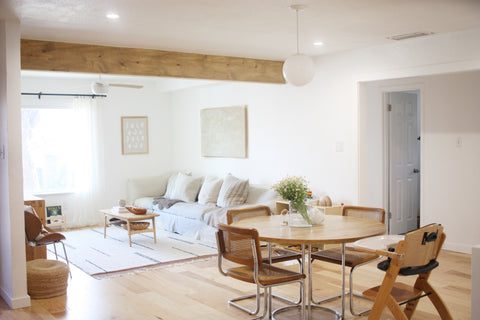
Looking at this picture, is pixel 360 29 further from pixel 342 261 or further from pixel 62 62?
pixel 62 62

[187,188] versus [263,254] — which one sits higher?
[187,188]

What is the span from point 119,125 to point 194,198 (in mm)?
2015

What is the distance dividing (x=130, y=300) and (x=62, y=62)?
2.33 metres

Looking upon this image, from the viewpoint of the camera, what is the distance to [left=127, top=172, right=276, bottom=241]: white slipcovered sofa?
22.1 ft

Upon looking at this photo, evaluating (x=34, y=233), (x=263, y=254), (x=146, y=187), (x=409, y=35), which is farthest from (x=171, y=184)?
(x=409, y=35)

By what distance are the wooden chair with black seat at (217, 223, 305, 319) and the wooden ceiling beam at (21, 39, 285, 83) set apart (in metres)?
2.42

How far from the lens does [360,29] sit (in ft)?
14.7

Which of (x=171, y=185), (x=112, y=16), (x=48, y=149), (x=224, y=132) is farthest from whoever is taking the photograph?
(x=171, y=185)

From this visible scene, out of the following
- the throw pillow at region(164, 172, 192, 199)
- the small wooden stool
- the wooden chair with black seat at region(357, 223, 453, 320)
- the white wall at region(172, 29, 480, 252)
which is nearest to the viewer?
the wooden chair with black seat at region(357, 223, 453, 320)

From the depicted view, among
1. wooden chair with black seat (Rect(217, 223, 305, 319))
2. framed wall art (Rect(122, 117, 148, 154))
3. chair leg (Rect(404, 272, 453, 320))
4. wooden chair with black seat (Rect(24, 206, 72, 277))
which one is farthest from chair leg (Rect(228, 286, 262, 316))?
framed wall art (Rect(122, 117, 148, 154))

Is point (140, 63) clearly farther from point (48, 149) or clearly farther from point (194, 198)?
point (48, 149)

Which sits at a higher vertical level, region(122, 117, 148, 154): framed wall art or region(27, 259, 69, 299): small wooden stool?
region(122, 117, 148, 154): framed wall art

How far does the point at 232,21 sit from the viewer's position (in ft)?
13.3

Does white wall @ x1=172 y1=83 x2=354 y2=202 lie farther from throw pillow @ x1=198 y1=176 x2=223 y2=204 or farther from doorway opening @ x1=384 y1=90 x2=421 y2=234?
doorway opening @ x1=384 y1=90 x2=421 y2=234
